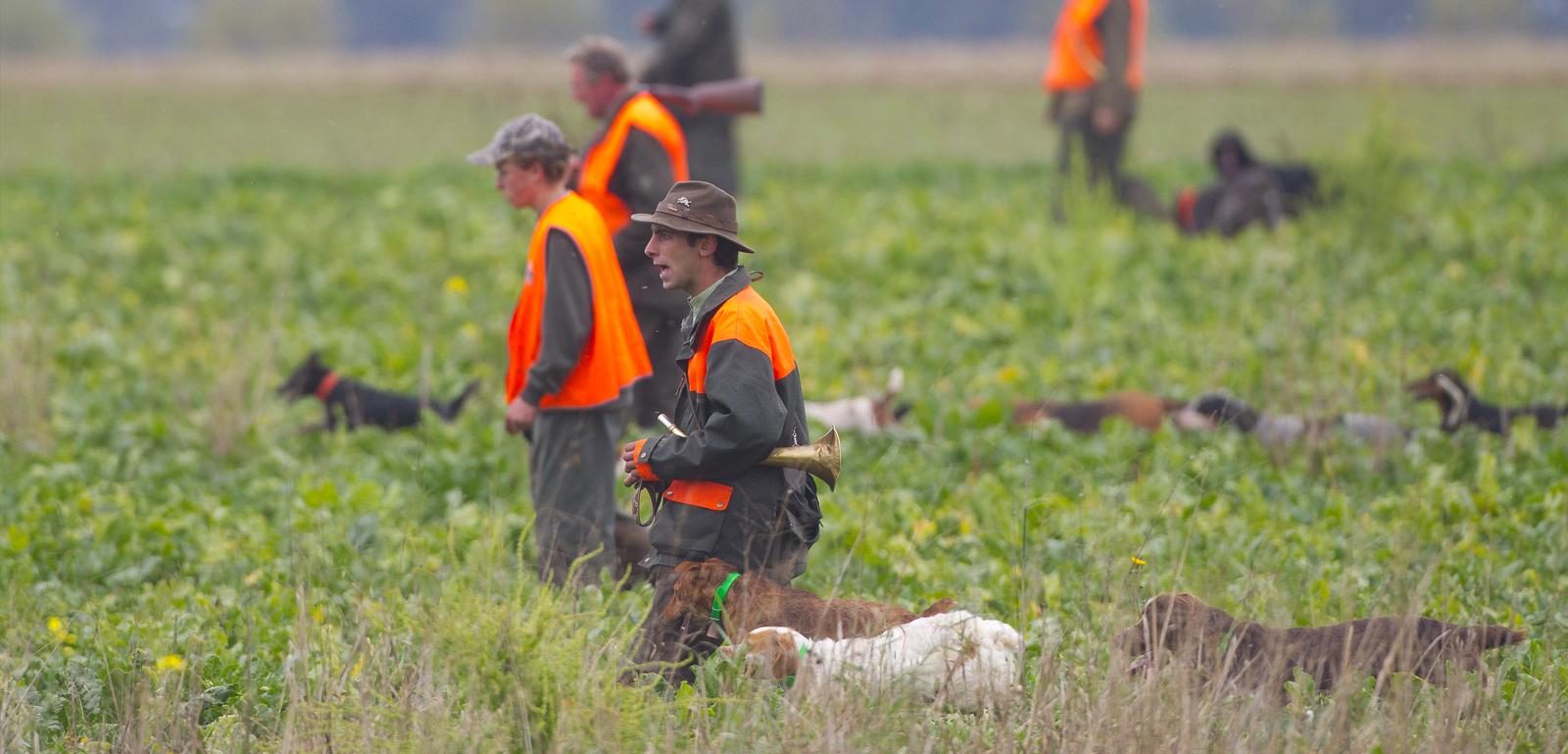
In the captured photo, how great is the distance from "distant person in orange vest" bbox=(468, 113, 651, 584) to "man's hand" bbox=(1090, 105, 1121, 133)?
7.84 meters

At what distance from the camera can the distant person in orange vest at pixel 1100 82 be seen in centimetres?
1259

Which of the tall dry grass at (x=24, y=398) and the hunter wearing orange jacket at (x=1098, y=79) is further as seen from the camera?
the hunter wearing orange jacket at (x=1098, y=79)

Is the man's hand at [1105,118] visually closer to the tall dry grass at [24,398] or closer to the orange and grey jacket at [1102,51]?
the orange and grey jacket at [1102,51]

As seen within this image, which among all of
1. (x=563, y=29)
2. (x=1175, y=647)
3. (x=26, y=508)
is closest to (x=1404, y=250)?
(x=1175, y=647)

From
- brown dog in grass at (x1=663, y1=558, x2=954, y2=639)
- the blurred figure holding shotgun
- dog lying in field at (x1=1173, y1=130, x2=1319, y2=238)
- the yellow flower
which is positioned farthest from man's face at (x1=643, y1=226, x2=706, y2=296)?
dog lying in field at (x1=1173, y1=130, x2=1319, y2=238)

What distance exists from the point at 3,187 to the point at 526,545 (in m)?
10.9

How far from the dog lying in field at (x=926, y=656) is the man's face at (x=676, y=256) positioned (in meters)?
0.92

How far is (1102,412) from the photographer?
24.9ft

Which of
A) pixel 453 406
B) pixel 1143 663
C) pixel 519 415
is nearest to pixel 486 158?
pixel 519 415

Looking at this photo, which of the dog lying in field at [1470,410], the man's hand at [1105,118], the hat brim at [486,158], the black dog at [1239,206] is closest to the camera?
the hat brim at [486,158]

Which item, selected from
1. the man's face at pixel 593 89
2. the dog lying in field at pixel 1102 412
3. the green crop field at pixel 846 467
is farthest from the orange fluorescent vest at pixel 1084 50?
the man's face at pixel 593 89

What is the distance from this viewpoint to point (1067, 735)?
3.73m

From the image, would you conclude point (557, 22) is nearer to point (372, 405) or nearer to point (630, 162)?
point (372, 405)

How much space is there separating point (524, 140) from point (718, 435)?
5.50 feet
